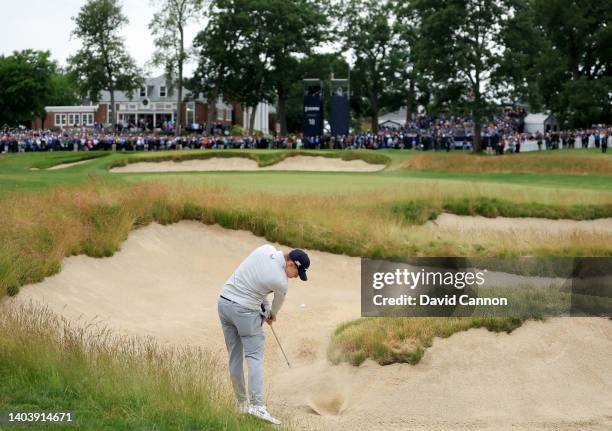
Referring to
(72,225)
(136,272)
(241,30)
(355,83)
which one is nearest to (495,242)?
(136,272)

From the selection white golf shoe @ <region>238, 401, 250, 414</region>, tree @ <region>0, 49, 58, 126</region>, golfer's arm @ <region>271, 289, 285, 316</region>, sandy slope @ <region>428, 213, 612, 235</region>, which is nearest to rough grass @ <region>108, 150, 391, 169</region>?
sandy slope @ <region>428, 213, 612, 235</region>

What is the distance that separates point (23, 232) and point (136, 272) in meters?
3.13

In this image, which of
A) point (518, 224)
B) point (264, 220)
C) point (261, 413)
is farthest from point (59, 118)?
point (261, 413)

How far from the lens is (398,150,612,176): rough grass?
47719 mm

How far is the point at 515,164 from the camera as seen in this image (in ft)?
163

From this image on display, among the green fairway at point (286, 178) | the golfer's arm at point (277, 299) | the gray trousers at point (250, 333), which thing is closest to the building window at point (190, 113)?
the green fairway at point (286, 178)

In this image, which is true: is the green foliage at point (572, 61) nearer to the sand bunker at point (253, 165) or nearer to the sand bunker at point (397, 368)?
the sand bunker at point (253, 165)

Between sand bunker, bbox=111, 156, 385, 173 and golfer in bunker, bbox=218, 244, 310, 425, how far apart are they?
40334 mm

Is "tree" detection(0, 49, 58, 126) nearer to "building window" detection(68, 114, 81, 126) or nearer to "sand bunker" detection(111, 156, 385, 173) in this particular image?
"building window" detection(68, 114, 81, 126)

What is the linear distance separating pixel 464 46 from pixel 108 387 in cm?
6021

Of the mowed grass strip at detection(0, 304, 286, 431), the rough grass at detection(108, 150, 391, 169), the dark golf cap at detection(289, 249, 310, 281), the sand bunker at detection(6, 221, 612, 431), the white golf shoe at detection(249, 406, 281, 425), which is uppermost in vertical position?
the dark golf cap at detection(289, 249, 310, 281)

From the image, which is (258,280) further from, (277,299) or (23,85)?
(23,85)

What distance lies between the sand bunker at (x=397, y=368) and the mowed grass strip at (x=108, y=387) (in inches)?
71.9

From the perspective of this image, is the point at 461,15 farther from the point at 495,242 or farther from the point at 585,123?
the point at 495,242
